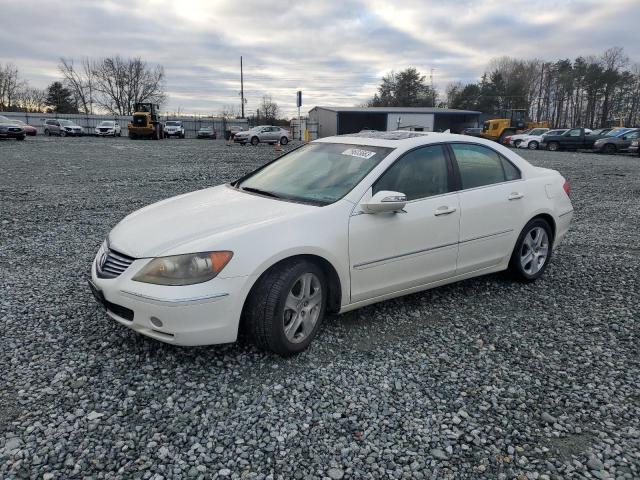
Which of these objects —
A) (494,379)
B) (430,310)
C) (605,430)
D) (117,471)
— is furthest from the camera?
(430,310)

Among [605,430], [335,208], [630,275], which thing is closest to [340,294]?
→ [335,208]

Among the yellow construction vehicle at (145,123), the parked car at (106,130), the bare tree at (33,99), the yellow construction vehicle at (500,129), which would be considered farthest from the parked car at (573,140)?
the bare tree at (33,99)

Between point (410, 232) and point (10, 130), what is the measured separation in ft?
100

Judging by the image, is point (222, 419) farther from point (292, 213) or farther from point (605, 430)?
point (605, 430)

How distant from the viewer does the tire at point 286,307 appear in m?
3.09

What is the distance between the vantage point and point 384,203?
3475 mm

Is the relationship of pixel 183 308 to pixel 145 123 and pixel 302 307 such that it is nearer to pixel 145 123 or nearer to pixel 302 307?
pixel 302 307

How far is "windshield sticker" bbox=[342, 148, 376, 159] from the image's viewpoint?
3.98 m

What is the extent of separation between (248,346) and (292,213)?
984 mm

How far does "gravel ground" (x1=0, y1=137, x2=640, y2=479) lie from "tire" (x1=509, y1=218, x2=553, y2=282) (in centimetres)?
15

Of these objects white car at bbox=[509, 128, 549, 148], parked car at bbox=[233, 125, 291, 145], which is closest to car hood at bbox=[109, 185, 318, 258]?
parked car at bbox=[233, 125, 291, 145]

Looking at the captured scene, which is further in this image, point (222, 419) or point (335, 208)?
point (335, 208)

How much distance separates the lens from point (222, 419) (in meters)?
2.64

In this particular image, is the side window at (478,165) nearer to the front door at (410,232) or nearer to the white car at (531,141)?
the front door at (410,232)
